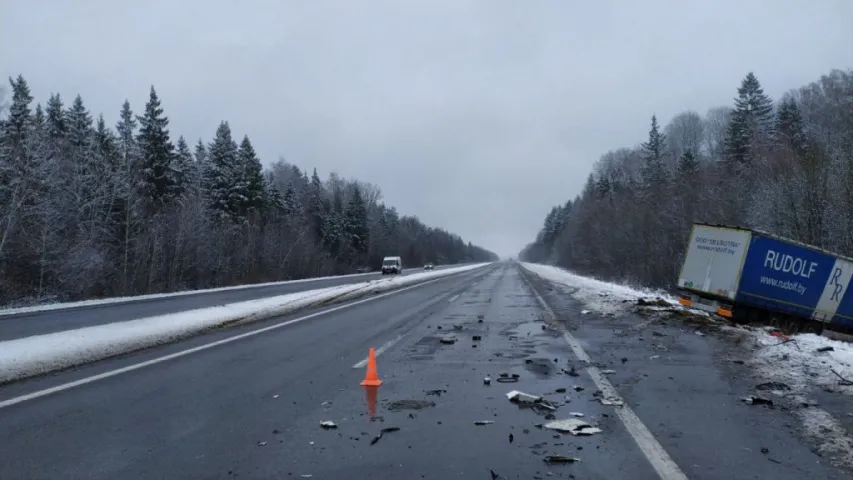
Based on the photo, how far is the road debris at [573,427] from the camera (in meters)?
5.59

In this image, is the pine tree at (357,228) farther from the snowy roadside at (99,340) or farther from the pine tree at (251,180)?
the snowy roadside at (99,340)

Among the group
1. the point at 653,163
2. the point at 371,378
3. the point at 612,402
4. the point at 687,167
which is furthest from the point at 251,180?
the point at 612,402

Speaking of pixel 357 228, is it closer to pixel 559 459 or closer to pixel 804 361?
pixel 804 361

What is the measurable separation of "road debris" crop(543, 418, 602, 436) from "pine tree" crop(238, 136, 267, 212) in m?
55.3

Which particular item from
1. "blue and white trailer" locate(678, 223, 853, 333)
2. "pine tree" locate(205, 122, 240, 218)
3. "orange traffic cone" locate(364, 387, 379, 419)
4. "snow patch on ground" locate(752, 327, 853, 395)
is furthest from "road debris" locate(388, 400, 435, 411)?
"pine tree" locate(205, 122, 240, 218)

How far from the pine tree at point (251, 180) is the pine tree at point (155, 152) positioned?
30.0 feet

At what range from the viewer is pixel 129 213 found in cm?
3856

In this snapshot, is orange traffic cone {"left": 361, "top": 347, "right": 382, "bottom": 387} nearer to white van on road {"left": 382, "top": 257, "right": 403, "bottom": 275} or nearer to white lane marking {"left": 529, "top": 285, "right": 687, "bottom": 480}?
white lane marking {"left": 529, "top": 285, "right": 687, "bottom": 480}

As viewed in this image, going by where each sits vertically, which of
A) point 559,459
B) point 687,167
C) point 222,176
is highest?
point 687,167

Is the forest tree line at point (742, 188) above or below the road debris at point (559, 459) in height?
above

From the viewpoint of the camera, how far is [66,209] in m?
34.1

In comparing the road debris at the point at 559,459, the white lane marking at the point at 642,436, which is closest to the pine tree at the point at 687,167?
the white lane marking at the point at 642,436

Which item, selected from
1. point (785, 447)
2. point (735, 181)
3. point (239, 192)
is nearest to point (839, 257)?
point (785, 447)

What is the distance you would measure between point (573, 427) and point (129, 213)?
39.5 metres
